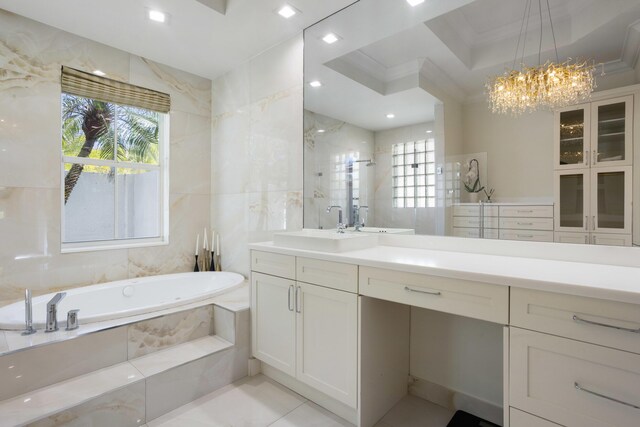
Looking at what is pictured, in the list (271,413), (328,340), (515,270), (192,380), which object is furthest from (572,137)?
(192,380)

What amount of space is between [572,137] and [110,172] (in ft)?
11.4

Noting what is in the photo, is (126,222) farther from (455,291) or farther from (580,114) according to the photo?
(580,114)

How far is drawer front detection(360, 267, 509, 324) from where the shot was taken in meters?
1.21

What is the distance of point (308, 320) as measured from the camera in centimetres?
185

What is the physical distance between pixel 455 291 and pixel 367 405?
842mm

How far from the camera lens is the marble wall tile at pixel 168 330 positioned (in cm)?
197

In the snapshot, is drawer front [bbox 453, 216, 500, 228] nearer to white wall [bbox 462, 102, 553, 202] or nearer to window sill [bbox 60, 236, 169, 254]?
white wall [bbox 462, 102, 553, 202]

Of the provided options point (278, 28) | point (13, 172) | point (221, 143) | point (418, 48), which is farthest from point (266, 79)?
point (13, 172)

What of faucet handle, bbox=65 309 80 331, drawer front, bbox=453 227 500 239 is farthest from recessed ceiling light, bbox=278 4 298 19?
faucet handle, bbox=65 309 80 331

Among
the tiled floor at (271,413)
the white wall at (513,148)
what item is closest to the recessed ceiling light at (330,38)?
the white wall at (513,148)

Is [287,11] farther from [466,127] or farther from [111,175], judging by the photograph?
[111,175]

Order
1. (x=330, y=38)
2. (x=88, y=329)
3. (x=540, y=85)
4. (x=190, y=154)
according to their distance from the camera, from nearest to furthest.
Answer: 1. (x=540, y=85)
2. (x=88, y=329)
3. (x=330, y=38)
4. (x=190, y=154)

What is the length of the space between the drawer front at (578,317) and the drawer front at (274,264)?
1.19 meters

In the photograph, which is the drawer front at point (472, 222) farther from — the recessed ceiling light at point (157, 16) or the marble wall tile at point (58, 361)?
the recessed ceiling light at point (157, 16)
